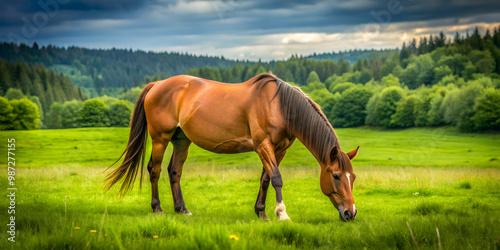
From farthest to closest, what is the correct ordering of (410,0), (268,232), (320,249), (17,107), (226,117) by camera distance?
(410,0) → (17,107) → (226,117) → (268,232) → (320,249)

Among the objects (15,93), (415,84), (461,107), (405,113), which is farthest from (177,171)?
(415,84)

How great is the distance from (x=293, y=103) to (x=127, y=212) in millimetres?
4716

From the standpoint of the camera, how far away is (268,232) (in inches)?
229

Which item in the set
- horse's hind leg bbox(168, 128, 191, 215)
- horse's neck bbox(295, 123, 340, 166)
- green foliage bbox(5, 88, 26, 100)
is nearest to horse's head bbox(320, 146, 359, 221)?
horse's neck bbox(295, 123, 340, 166)

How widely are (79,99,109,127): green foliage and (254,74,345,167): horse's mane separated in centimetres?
10260

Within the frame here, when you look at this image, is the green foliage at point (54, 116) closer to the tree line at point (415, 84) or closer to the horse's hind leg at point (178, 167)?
the tree line at point (415, 84)

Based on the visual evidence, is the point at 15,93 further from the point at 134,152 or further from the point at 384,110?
the point at 134,152

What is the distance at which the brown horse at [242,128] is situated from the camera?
7766 mm

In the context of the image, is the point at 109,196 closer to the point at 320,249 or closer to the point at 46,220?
the point at 46,220

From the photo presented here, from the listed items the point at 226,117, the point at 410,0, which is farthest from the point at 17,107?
the point at 410,0

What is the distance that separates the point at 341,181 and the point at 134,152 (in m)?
5.35

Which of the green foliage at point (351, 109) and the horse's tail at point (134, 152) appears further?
the green foliage at point (351, 109)

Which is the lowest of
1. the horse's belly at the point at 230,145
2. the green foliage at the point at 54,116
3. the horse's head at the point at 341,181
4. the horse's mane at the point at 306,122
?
the green foliage at the point at 54,116

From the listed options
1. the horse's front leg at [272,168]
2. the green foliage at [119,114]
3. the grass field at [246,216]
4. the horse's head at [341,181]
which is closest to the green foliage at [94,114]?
the green foliage at [119,114]
